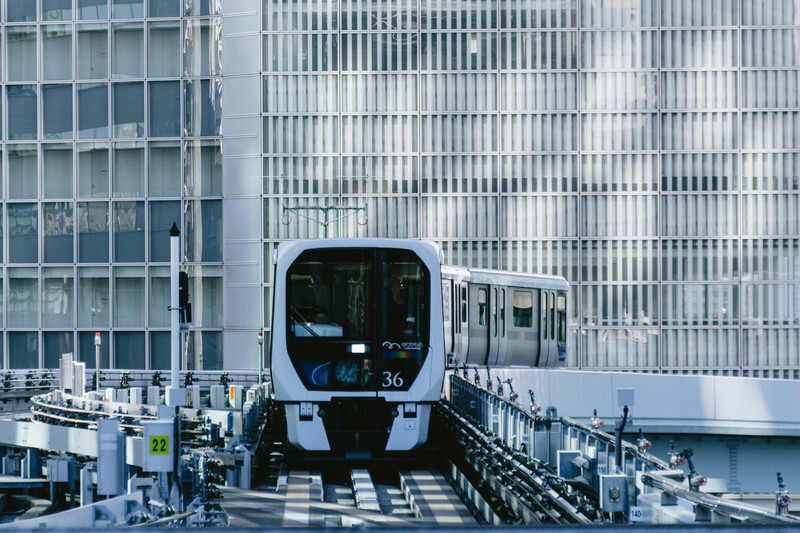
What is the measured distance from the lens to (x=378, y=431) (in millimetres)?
19641

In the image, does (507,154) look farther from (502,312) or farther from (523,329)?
(502,312)

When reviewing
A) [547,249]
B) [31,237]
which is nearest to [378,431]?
[547,249]

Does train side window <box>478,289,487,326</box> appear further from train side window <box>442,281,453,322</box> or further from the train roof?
the train roof

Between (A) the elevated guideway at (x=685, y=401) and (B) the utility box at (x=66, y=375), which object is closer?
(A) the elevated guideway at (x=685, y=401)

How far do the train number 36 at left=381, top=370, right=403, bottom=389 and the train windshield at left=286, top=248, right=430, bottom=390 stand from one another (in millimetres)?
15

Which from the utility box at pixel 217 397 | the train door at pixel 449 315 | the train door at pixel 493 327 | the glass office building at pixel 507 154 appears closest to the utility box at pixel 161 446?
the train door at pixel 449 315

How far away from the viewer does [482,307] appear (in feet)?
102

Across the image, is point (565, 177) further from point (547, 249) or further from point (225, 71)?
point (225, 71)

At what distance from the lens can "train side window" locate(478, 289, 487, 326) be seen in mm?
30906

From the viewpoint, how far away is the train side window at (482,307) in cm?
3091

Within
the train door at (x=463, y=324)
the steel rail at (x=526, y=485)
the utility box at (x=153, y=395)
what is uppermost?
the train door at (x=463, y=324)

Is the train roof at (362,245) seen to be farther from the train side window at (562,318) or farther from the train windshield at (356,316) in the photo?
the train side window at (562,318)

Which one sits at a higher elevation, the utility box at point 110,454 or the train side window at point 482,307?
the train side window at point 482,307

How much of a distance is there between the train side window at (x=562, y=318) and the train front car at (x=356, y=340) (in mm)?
15461
